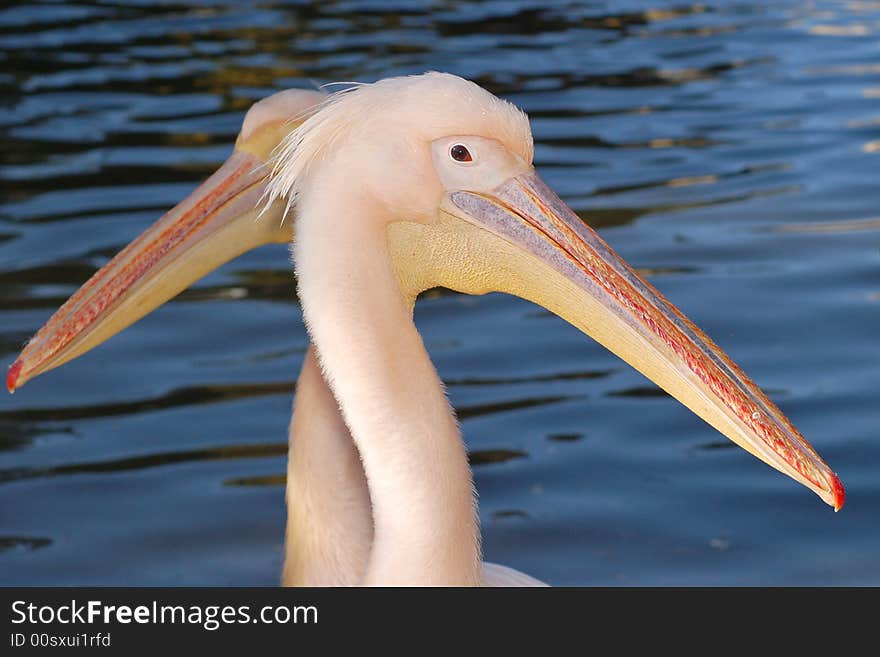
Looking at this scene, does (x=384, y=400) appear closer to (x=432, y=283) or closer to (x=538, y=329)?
(x=432, y=283)

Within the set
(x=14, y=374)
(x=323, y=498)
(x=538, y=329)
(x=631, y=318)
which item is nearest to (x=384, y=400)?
(x=631, y=318)

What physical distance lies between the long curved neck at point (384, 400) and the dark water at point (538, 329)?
5.47 ft

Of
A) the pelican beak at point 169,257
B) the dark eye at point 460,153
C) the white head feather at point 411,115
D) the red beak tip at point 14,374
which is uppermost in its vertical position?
the pelican beak at point 169,257

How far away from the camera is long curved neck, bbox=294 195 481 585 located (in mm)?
3000

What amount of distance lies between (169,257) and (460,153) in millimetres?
967

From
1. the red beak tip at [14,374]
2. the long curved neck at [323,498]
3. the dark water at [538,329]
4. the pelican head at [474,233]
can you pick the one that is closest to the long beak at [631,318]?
the pelican head at [474,233]

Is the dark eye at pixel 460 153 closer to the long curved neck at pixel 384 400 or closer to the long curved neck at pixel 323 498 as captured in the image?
the long curved neck at pixel 384 400

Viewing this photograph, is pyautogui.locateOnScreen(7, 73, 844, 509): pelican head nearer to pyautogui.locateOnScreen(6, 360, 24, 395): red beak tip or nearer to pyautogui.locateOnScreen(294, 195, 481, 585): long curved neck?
pyautogui.locateOnScreen(294, 195, 481, 585): long curved neck

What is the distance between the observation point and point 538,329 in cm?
643

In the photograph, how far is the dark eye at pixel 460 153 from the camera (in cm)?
310

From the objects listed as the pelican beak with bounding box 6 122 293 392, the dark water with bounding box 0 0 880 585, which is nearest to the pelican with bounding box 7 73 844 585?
the pelican beak with bounding box 6 122 293 392

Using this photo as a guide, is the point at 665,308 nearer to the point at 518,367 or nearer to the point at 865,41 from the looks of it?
the point at 518,367

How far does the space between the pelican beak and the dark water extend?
118 centimetres

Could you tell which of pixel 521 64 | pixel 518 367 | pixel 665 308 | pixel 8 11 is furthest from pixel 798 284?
pixel 8 11
